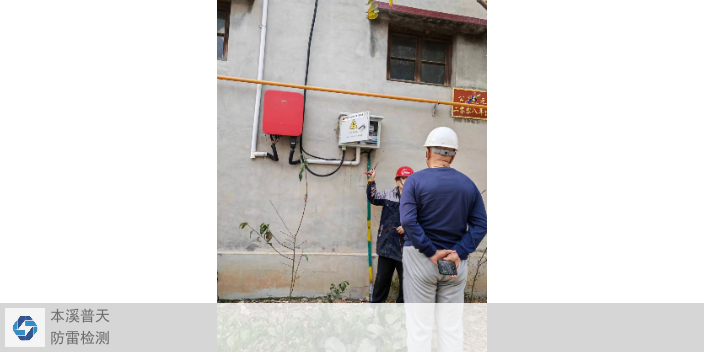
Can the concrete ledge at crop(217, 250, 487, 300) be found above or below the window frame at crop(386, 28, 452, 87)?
below

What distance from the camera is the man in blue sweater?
255 centimetres

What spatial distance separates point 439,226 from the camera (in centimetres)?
257

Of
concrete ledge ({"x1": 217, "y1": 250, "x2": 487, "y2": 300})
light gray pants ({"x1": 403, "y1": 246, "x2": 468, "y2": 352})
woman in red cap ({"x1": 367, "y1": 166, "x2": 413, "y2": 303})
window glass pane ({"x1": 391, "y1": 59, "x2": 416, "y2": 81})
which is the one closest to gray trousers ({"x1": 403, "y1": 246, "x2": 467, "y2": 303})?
light gray pants ({"x1": 403, "y1": 246, "x2": 468, "y2": 352})

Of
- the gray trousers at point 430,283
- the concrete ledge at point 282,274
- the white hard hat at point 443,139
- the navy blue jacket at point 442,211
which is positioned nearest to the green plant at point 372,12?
the white hard hat at point 443,139

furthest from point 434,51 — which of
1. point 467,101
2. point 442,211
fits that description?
point 442,211

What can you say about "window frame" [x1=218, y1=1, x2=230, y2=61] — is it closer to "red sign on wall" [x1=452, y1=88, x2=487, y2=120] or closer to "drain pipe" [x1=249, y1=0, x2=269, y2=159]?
"drain pipe" [x1=249, y1=0, x2=269, y2=159]

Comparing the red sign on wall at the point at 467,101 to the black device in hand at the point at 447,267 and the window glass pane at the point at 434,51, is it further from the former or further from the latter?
the black device in hand at the point at 447,267

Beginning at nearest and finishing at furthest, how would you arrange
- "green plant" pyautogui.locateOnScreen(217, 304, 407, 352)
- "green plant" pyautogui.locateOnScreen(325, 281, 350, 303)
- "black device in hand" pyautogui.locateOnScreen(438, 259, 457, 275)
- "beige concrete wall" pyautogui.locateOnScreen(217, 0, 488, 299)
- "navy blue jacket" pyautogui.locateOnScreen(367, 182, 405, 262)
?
"black device in hand" pyautogui.locateOnScreen(438, 259, 457, 275), "green plant" pyautogui.locateOnScreen(217, 304, 407, 352), "green plant" pyautogui.locateOnScreen(325, 281, 350, 303), "navy blue jacket" pyautogui.locateOnScreen(367, 182, 405, 262), "beige concrete wall" pyautogui.locateOnScreen(217, 0, 488, 299)

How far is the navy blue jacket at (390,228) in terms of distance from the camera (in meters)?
4.53

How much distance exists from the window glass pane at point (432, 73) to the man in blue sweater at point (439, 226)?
3.59m

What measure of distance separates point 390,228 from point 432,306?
2.02 m

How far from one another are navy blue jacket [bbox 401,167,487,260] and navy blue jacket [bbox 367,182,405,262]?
6.34 ft

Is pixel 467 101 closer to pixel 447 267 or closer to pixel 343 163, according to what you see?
pixel 343 163

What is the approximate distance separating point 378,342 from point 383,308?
379 millimetres
